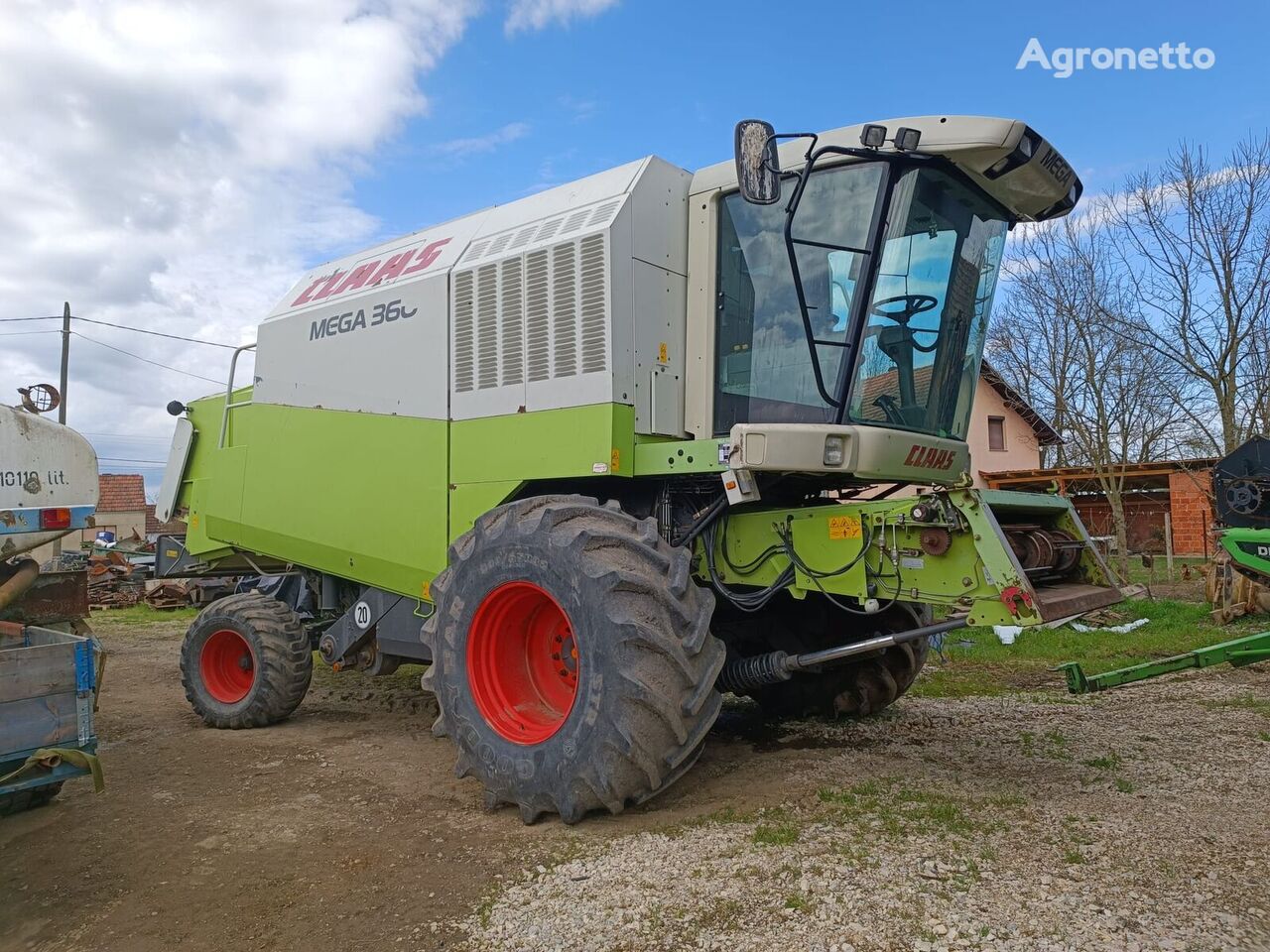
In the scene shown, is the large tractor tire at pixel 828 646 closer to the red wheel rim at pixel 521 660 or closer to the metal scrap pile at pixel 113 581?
the red wheel rim at pixel 521 660

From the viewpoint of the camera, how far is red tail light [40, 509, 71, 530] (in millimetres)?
4867

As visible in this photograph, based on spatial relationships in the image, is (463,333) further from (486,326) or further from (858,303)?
(858,303)

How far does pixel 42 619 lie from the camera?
554 centimetres

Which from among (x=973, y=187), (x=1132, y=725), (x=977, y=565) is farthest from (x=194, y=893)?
(x=1132, y=725)

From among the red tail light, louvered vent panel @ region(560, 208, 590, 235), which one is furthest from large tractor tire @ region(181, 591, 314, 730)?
louvered vent panel @ region(560, 208, 590, 235)

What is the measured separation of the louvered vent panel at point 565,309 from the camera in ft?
17.1

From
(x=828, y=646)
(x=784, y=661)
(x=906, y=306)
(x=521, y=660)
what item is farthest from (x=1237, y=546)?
(x=521, y=660)

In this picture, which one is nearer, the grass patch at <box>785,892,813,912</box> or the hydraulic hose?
the grass patch at <box>785,892,813,912</box>

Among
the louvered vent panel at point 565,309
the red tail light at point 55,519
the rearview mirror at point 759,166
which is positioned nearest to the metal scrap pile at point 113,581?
the red tail light at point 55,519

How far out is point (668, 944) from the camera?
312cm

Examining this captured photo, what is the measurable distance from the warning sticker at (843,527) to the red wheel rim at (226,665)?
4.81 metres

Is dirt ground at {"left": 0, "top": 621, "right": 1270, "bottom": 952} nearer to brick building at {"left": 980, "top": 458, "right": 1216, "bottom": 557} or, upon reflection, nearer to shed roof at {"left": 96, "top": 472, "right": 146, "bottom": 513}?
brick building at {"left": 980, "top": 458, "right": 1216, "bottom": 557}

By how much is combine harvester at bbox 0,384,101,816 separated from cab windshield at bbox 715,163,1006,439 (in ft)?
11.0

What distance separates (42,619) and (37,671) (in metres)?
1.97
